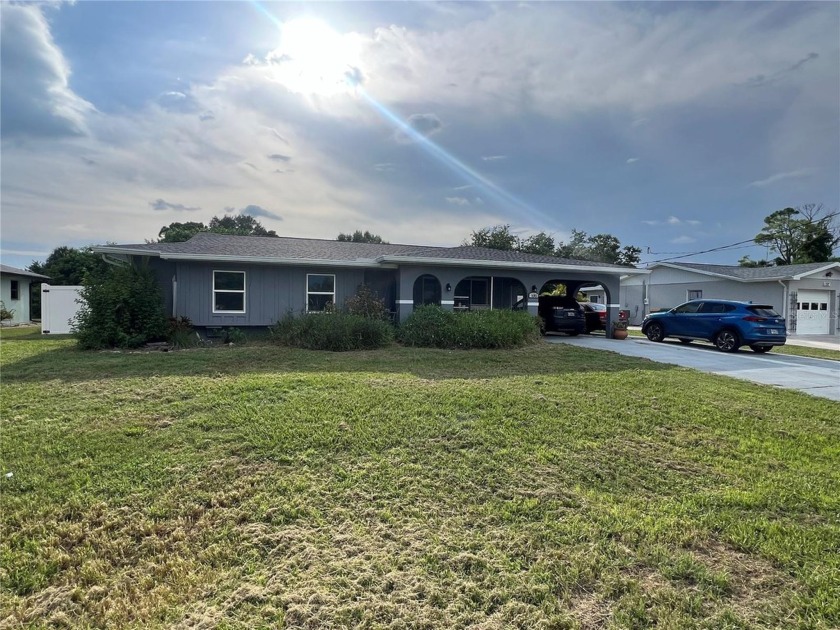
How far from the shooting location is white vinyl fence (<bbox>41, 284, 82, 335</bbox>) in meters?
15.8

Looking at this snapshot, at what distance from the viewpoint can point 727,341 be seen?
1294cm

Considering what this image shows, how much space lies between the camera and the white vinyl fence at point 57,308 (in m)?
15.8

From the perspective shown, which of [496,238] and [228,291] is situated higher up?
[496,238]

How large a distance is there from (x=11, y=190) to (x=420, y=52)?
10.3 metres

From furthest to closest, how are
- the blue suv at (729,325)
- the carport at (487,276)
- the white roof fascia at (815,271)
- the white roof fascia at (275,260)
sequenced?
the white roof fascia at (815,271) < the carport at (487,276) < the blue suv at (729,325) < the white roof fascia at (275,260)

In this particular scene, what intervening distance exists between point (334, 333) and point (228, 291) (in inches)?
183

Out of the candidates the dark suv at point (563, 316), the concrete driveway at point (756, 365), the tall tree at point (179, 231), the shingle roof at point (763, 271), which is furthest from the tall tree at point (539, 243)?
the tall tree at point (179, 231)

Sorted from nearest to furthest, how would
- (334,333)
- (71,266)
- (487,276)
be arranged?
(334,333)
(487,276)
(71,266)

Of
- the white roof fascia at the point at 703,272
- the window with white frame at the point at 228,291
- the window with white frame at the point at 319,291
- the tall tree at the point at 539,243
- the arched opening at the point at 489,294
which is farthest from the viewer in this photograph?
the tall tree at the point at 539,243

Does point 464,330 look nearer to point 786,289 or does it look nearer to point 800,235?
point 786,289

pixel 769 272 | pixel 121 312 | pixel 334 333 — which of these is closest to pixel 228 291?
pixel 121 312

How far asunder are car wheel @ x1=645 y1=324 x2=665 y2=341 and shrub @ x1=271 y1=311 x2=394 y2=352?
10.0 metres

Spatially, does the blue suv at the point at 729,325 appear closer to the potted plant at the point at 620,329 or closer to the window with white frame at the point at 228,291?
the potted plant at the point at 620,329

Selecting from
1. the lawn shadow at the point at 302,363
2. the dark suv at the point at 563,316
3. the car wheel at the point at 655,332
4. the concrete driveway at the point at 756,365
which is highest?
the dark suv at the point at 563,316
